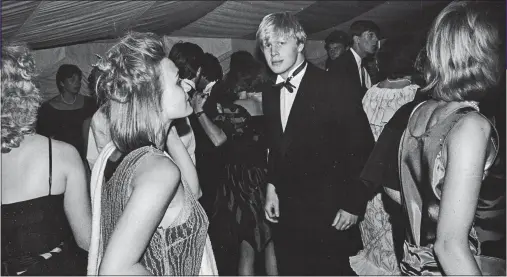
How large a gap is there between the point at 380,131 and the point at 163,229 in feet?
5.43

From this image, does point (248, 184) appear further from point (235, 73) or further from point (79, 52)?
point (79, 52)

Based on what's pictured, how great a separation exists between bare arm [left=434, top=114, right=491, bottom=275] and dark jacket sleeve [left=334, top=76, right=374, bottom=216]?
1.13m

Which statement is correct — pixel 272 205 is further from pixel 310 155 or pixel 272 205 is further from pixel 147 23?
pixel 147 23

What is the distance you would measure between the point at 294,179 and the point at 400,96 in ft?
2.34

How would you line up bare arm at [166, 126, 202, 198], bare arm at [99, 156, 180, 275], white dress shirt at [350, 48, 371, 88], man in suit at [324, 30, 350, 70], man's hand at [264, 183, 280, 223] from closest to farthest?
1. bare arm at [99, 156, 180, 275]
2. bare arm at [166, 126, 202, 198]
3. man's hand at [264, 183, 280, 223]
4. white dress shirt at [350, 48, 371, 88]
5. man in suit at [324, 30, 350, 70]

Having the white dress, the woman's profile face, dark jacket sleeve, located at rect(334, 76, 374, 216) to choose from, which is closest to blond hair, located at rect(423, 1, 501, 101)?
the woman's profile face

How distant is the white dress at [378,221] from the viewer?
2516mm

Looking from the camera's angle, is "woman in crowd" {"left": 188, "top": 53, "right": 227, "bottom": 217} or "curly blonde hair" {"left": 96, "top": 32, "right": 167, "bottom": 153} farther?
"woman in crowd" {"left": 188, "top": 53, "right": 227, "bottom": 217}

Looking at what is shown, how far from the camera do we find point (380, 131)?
2.54m

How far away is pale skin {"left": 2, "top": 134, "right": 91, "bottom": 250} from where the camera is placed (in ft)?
4.77

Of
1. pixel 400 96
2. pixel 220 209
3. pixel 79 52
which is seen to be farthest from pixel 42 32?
pixel 400 96

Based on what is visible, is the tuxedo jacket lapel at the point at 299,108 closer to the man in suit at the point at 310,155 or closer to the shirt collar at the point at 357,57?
the man in suit at the point at 310,155

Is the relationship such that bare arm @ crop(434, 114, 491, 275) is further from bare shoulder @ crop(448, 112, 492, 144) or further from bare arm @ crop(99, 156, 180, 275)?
bare arm @ crop(99, 156, 180, 275)

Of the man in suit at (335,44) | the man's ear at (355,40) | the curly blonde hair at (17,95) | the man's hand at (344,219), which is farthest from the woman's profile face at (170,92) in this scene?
the man in suit at (335,44)
